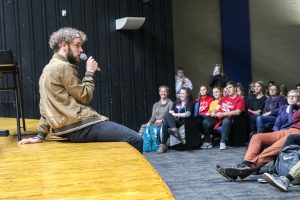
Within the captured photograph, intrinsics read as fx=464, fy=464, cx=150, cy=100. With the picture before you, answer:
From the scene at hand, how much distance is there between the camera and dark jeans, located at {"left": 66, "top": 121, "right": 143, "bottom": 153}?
323 cm

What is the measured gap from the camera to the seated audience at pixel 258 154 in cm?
470

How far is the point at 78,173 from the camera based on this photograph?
2379mm

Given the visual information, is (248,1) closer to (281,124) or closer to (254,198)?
(281,124)

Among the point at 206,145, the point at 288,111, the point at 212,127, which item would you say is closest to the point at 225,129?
the point at 212,127

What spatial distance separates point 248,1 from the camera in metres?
11.1

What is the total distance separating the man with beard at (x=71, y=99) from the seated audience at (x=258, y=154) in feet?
5.72

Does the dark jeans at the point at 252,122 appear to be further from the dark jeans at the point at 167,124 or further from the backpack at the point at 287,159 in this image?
the backpack at the point at 287,159

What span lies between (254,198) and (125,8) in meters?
5.65

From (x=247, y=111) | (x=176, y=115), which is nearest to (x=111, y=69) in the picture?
(x=176, y=115)

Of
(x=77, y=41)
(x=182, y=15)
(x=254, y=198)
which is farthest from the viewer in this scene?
(x=182, y=15)

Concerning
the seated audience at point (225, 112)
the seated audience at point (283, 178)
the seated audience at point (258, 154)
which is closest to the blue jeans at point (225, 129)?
the seated audience at point (225, 112)

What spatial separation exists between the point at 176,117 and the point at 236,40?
4234 mm

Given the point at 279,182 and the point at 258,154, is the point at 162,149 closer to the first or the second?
the point at 258,154

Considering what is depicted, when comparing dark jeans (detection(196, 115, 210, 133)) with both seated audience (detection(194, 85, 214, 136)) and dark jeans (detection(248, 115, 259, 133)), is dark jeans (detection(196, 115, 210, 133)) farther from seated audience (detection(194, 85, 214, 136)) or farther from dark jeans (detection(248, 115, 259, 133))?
dark jeans (detection(248, 115, 259, 133))
